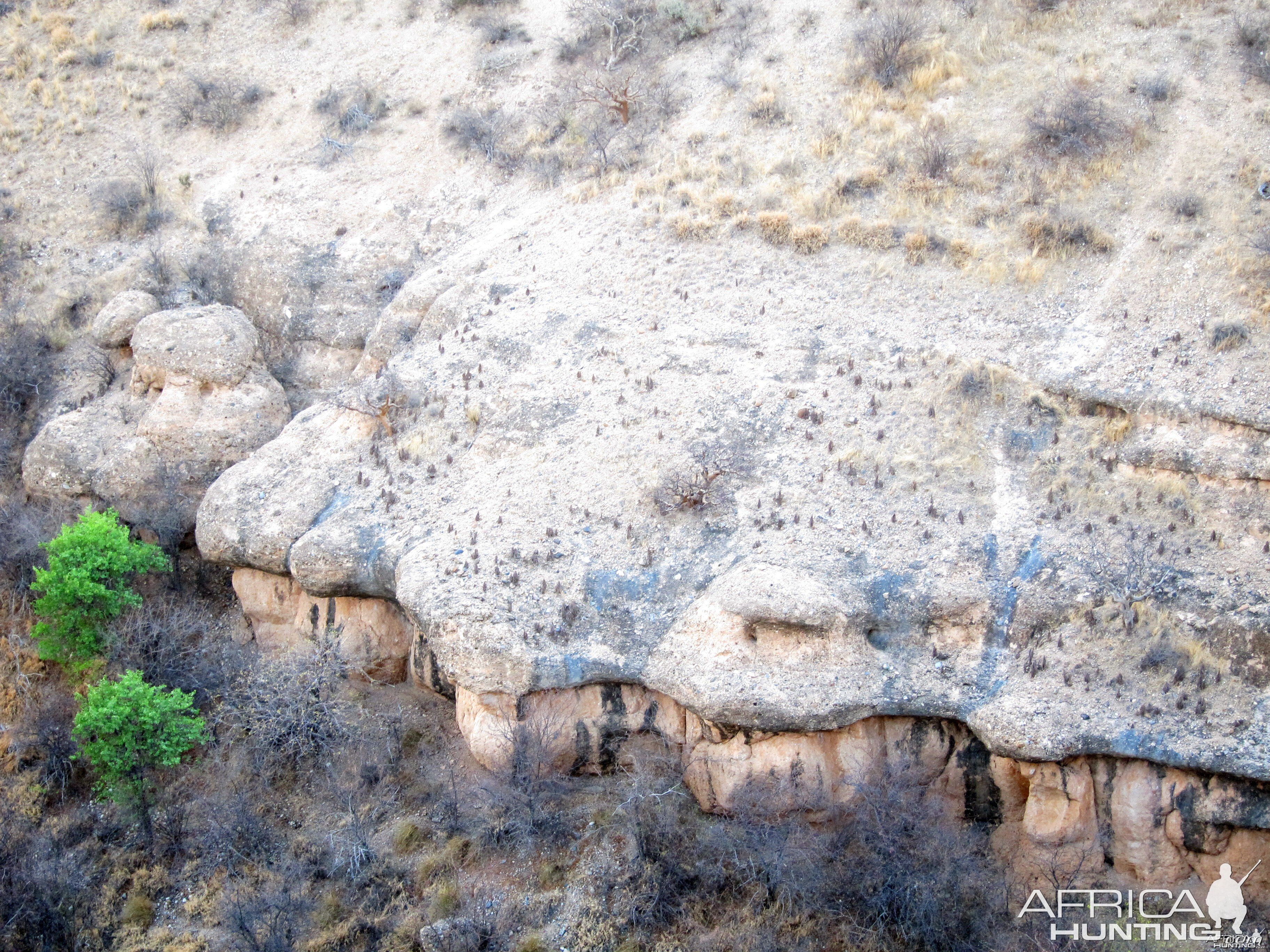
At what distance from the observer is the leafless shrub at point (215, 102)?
1080 inches

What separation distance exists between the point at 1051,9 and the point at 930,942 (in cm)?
1936

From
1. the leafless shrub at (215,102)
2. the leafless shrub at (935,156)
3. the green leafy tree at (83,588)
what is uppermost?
the leafless shrub at (215,102)

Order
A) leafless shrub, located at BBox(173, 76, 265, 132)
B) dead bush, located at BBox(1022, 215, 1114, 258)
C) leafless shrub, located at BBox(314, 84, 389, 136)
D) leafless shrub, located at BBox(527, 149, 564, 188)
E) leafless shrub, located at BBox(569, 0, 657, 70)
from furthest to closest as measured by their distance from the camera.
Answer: leafless shrub, located at BBox(173, 76, 265, 132)
leafless shrub, located at BBox(314, 84, 389, 136)
leafless shrub, located at BBox(569, 0, 657, 70)
leafless shrub, located at BBox(527, 149, 564, 188)
dead bush, located at BBox(1022, 215, 1114, 258)

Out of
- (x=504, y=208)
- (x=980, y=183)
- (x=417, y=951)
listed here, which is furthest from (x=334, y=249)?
(x=417, y=951)

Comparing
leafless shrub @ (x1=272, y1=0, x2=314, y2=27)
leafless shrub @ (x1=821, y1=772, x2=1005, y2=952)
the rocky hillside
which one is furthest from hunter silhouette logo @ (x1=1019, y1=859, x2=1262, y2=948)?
leafless shrub @ (x1=272, y1=0, x2=314, y2=27)

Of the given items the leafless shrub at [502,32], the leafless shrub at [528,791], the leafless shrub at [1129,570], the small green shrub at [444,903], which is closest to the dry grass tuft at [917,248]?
the leafless shrub at [1129,570]

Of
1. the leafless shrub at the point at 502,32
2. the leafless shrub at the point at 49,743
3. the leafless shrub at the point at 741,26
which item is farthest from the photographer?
the leafless shrub at the point at 502,32

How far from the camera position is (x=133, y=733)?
16.2 metres

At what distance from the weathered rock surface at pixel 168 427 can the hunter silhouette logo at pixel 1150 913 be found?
15.7 m

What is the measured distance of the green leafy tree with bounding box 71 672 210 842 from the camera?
1609 cm

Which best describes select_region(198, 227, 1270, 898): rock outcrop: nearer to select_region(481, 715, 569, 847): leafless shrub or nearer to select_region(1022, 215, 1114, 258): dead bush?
select_region(481, 715, 569, 847): leafless shrub

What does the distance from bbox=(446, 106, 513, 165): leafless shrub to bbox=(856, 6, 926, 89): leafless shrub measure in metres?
8.27

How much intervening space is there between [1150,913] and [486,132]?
2067cm

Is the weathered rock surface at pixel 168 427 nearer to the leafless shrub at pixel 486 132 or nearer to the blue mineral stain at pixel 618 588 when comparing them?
the leafless shrub at pixel 486 132
